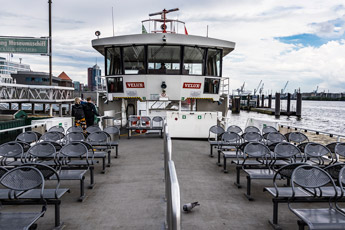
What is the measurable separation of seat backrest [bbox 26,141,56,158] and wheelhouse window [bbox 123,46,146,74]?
8.18 m

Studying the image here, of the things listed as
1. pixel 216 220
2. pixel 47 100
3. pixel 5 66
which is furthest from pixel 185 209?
pixel 5 66

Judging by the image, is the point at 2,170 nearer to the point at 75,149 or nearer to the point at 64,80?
the point at 75,149

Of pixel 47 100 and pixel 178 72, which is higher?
pixel 178 72

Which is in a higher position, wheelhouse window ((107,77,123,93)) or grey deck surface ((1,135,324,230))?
wheelhouse window ((107,77,123,93))

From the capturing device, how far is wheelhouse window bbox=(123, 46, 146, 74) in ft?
42.9

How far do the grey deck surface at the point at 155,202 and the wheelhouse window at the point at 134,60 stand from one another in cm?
640

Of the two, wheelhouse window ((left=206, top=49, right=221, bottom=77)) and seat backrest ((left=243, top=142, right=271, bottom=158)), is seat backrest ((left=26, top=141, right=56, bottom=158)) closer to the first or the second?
seat backrest ((left=243, top=142, right=271, bottom=158))

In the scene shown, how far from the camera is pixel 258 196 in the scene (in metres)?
5.32

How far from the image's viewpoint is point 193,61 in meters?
A: 13.5

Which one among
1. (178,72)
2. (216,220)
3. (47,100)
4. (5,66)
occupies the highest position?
(5,66)

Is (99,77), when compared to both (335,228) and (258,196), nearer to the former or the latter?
(258,196)

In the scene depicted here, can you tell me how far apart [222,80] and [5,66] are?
129 metres

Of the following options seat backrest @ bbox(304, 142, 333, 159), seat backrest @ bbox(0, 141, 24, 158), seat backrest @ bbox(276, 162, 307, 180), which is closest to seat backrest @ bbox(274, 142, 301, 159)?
seat backrest @ bbox(304, 142, 333, 159)

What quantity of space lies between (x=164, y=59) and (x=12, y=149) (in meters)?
9.16
